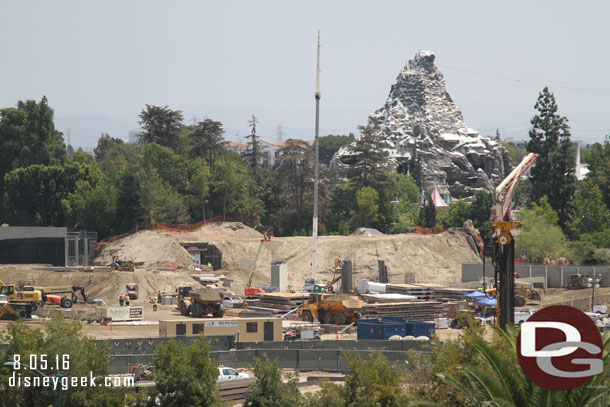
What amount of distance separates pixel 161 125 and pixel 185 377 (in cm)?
8932

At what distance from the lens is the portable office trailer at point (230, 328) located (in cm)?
4075

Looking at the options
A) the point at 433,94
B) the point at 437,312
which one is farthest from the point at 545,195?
the point at 433,94

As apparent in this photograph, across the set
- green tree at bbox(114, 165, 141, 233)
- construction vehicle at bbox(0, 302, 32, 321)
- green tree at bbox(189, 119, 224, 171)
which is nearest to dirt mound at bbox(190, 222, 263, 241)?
green tree at bbox(114, 165, 141, 233)

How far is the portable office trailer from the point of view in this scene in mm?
40750

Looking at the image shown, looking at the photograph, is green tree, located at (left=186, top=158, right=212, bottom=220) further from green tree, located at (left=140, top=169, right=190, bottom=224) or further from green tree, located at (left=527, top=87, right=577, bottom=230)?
green tree, located at (left=527, top=87, right=577, bottom=230)

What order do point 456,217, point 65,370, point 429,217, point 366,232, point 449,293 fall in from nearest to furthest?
point 65,370, point 449,293, point 366,232, point 456,217, point 429,217

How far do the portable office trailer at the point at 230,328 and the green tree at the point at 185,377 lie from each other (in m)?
17.5

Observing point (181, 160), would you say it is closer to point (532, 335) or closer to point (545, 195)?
point (545, 195)

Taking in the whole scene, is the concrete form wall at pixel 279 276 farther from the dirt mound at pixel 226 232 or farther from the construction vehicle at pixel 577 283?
the construction vehicle at pixel 577 283

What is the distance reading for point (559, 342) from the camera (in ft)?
42.0

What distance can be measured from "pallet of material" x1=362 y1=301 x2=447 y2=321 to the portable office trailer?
10.4 m

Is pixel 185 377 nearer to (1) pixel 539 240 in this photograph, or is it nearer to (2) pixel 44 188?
(1) pixel 539 240

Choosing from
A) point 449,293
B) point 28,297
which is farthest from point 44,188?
point 449,293

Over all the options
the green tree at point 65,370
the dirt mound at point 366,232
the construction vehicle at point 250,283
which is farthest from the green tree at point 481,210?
the green tree at point 65,370
